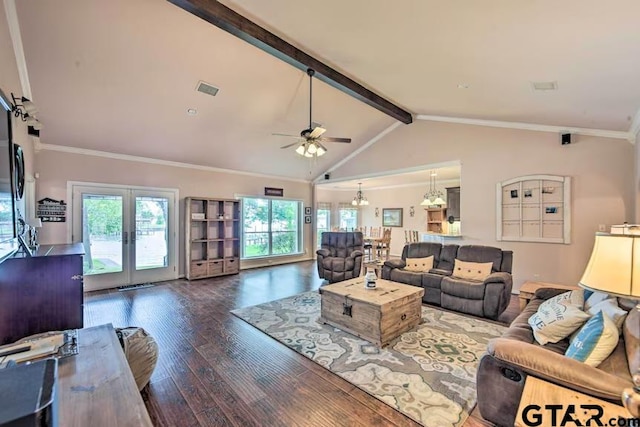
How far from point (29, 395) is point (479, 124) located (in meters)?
6.40

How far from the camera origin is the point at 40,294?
274cm

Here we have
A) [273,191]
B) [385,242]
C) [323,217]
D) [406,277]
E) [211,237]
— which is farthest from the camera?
[323,217]

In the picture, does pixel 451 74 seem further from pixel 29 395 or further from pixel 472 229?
pixel 29 395

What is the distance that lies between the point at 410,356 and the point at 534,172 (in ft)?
13.5

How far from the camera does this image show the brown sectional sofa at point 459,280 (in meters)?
3.89

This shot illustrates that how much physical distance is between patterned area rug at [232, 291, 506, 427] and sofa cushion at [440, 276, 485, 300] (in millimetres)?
319

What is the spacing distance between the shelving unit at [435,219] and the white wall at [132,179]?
4.53 meters

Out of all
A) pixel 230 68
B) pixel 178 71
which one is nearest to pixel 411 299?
pixel 230 68

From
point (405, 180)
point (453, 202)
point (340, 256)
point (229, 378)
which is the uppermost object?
point (405, 180)

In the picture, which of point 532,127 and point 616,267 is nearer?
point 616,267

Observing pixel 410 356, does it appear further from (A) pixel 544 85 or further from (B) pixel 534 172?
(B) pixel 534 172

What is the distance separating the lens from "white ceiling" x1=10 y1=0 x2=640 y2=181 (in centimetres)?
234

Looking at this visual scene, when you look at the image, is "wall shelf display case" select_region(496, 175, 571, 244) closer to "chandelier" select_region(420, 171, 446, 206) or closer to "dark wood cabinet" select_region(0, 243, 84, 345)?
"chandelier" select_region(420, 171, 446, 206)

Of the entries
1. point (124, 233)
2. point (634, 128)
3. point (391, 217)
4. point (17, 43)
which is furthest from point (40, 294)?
point (391, 217)
